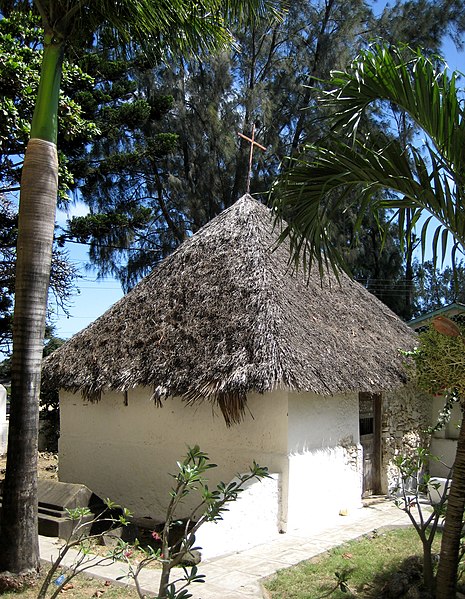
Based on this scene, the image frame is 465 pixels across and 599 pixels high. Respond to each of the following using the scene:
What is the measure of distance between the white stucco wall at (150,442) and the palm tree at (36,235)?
251cm

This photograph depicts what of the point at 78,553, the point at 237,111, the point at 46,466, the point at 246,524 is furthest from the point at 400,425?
the point at 237,111

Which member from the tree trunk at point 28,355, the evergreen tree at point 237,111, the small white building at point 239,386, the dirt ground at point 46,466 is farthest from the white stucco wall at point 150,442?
the evergreen tree at point 237,111

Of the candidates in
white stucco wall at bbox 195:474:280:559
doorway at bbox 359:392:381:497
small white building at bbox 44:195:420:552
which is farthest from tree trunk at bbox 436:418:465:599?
doorway at bbox 359:392:381:497

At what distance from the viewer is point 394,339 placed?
1145 cm

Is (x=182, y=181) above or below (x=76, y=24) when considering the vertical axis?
above

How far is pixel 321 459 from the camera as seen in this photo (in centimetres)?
900

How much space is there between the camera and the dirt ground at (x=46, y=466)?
41.6 ft

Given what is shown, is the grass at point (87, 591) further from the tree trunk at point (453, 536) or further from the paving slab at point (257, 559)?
the tree trunk at point (453, 536)

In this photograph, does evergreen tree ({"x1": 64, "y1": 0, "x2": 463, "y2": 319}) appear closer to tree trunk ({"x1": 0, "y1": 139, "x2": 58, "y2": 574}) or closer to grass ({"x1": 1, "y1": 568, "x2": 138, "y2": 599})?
tree trunk ({"x1": 0, "y1": 139, "x2": 58, "y2": 574})

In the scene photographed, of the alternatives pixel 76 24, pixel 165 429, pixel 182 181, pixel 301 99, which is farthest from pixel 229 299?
pixel 301 99

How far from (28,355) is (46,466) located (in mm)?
8606

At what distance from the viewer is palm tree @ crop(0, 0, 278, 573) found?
607cm

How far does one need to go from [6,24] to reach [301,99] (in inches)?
518

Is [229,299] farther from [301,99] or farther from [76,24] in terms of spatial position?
[301,99]
